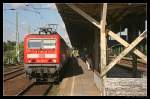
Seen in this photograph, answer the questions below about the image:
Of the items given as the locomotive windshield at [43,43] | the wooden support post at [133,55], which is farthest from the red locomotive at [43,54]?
the wooden support post at [133,55]

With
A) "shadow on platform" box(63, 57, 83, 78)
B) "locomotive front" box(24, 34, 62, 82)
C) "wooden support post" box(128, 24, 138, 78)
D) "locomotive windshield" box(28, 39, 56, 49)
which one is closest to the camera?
"wooden support post" box(128, 24, 138, 78)

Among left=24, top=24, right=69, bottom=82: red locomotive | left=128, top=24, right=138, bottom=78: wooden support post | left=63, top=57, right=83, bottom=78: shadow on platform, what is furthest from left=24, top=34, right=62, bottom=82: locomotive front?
left=63, top=57, right=83, bottom=78: shadow on platform

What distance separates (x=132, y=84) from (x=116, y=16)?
635 centimetres

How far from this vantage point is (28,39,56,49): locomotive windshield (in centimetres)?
→ 2116

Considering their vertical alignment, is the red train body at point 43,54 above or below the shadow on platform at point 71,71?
above

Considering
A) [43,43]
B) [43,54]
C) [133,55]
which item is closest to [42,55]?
[43,54]

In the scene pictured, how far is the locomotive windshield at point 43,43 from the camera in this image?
21156 mm

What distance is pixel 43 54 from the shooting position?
21.2m

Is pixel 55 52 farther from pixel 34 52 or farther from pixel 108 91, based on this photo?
pixel 108 91

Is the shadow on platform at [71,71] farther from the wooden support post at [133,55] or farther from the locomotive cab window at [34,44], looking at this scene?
the wooden support post at [133,55]

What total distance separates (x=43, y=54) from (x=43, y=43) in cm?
61

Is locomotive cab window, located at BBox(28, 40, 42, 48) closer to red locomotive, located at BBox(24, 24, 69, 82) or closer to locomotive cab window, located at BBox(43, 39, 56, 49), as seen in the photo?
red locomotive, located at BBox(24, 24, 69, 82)

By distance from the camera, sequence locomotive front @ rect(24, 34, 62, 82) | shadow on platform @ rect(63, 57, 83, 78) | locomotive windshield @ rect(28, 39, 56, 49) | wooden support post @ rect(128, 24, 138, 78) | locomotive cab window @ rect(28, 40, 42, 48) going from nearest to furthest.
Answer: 1. wooden support post @ rect(128, 24, 138, 78)
2. locomotive front @ rect(24, 34, 62, 82)
3. locomotive windshield @ rect(28, 39, 56, 49)
4. locomotive cab window @ rect(28, 40, 42, 48)
5. shadow on platform @ rect(63, 57, 83, 78)

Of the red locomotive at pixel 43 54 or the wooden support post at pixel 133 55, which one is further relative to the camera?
the red locomotive at pixel 43 54
